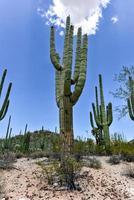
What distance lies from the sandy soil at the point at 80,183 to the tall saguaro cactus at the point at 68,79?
4.30 feet

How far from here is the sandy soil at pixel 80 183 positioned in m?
9.00

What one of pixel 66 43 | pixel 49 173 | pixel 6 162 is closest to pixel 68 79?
pixel 66 43

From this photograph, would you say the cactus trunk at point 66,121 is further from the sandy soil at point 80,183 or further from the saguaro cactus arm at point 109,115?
the saguaro cactus arm at point 109,115

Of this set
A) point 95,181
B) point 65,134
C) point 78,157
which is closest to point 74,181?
point 95,181

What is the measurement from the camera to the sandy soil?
9.00 meters

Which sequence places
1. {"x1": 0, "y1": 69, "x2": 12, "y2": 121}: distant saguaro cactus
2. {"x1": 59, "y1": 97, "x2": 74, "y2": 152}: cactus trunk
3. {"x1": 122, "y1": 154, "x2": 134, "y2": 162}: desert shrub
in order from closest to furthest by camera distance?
{"x1": 59, "y1": 97, "x2": 74, "y2": 152}: cactus trunk < {"x1": 122, "y1": 154, "x2": 134, "y2": 162}: desert shrub < {"x1": 0, "y1": 69, "x2": 12, "y2": 121}: distant saguaro cactus

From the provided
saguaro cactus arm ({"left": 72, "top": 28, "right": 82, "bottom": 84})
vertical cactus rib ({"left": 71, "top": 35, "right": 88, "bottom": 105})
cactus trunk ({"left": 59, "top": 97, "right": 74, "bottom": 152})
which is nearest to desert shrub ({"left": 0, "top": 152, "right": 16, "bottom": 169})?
cactus trunk ({"left": 59, "top": 97, "right": 74, "bottom": 152})

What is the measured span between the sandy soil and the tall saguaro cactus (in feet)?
4.30

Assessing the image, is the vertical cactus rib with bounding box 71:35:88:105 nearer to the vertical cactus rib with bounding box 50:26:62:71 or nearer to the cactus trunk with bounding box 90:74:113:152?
the vertical cactus rib with bounding box 50:26:62:71

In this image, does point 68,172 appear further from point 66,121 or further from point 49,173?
point 66,121

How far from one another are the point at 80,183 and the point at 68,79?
3.25 metres

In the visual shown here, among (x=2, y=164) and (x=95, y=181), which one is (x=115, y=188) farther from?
(x=2, y=164)

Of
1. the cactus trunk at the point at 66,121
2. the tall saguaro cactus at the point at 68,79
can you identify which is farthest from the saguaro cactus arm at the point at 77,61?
the cactus trunk at the point at 66,121

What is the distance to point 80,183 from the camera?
32.4ft
